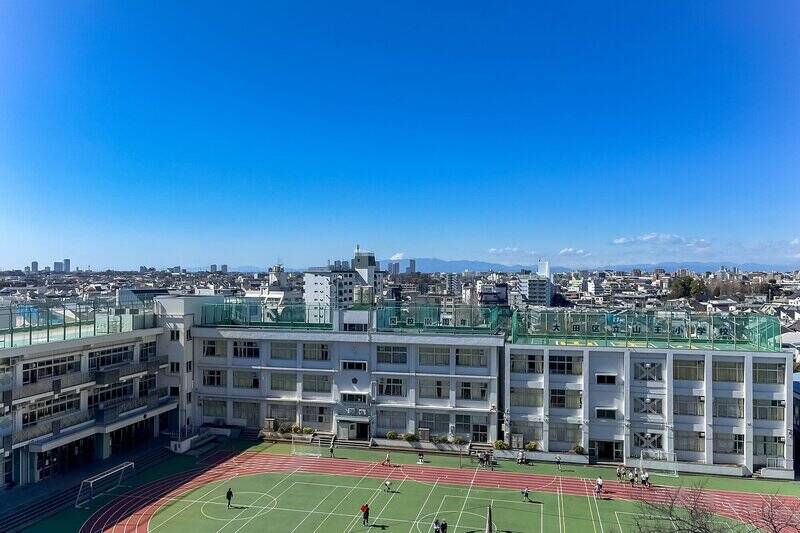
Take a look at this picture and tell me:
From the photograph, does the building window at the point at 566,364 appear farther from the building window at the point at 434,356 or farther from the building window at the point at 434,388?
the building window at the point at 434,388

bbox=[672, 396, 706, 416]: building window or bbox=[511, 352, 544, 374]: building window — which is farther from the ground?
bbox=[511, 352, 544, 374]: building window

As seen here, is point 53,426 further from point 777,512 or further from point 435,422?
point 777,512

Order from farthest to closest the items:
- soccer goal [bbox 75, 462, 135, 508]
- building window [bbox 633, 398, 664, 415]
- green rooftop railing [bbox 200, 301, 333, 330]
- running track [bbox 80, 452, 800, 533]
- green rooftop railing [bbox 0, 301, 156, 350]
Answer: green rooftop railing [bbox 200, 301, 333, 330]
building window [bbox 633, 398, 664, 415]
green rooftop railing [bbox 0, 301, 156, 350]
soccer goal [bbox 75, 462, 135, 508]
running track [bbox 80, 452, 800, 533]

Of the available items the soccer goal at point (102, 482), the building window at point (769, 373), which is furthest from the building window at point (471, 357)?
the soccer goal at point (102, 482)

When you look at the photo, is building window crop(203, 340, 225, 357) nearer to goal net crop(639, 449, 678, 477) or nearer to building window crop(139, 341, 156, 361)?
building window crop(139, 341, 156, 361)

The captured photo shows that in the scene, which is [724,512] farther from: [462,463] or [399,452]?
[399,452]

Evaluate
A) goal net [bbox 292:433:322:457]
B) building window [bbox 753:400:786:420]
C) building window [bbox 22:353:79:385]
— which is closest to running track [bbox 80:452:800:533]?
goal net [bbox 292:433:322:457]
